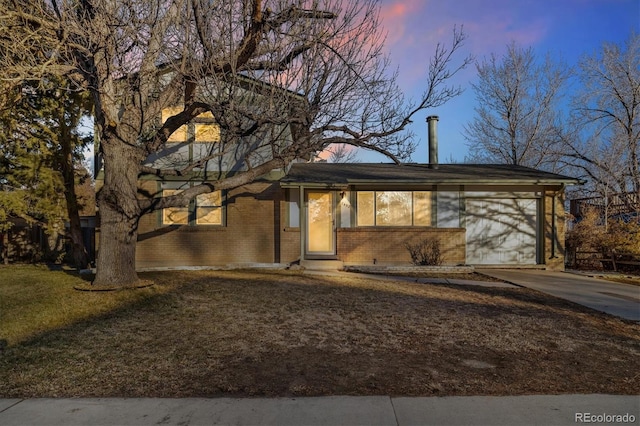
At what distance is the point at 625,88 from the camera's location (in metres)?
20.8

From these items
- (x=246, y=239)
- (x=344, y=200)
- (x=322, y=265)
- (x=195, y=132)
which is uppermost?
(x=195, y=132)

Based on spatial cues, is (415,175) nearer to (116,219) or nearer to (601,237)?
(601,237)

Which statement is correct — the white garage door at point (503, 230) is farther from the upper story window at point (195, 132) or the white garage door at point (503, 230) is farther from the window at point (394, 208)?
the upper story window at point (195, 132)

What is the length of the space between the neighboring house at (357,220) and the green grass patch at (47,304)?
4076 mm

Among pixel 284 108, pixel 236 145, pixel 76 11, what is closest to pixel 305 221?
pixel 236 145

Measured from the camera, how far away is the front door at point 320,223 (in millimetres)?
14141

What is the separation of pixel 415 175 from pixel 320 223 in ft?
12.2

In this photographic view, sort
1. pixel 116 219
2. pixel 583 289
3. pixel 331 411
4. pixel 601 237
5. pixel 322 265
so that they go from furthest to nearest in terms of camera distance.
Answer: pixel 601 237 → pixel 322 265 → pixel 583 289 → pixel 116 219 → pixel 331 411

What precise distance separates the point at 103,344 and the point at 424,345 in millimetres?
4242

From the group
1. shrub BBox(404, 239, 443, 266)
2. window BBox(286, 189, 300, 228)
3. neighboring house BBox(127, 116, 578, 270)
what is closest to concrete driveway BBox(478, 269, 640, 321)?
neighboring house BBox(127, 116, 578, 270)

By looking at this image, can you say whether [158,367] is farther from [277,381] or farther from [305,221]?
[305,221]

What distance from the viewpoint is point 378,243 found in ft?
45.9

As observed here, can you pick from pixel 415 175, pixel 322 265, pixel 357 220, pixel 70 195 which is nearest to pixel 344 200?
pixel 357 220

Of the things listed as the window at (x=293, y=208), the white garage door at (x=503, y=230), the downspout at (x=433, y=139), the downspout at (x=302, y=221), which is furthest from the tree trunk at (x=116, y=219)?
the downspout at (x=433, y=139)
